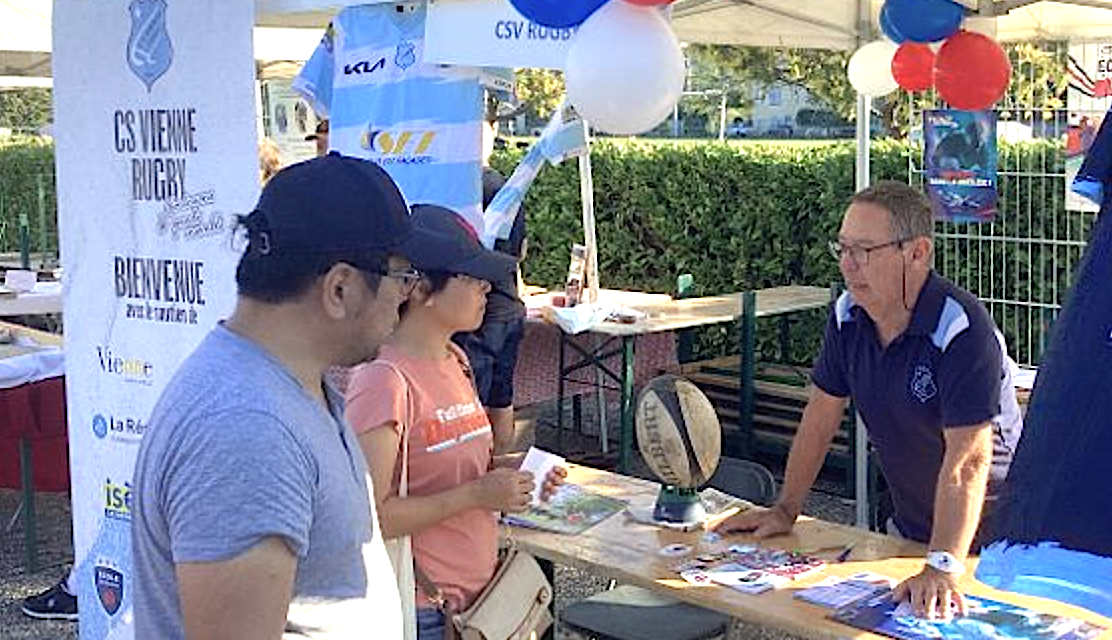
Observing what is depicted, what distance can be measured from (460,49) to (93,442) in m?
1.56

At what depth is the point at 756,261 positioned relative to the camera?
9.30m

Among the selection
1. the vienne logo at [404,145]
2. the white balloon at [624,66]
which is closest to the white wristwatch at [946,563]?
the white balloon at [624,66]

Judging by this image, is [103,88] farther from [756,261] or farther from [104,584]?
[756,261]

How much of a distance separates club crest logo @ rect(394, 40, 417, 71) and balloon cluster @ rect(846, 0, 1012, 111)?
6.09 ft

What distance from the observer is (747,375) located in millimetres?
7449

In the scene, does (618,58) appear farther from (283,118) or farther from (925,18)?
(283,118)

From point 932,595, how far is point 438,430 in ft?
3.38

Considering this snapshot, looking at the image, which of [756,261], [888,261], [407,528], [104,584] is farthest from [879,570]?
[756,261]

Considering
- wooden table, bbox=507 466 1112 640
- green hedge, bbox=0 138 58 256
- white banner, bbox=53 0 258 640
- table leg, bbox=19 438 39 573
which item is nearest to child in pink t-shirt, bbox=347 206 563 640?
wooden table, bbox=507 466 1112 640

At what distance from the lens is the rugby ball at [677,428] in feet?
10.5

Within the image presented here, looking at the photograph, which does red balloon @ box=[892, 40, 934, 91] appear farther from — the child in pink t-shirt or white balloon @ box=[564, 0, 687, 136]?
the child in pink t-shirt

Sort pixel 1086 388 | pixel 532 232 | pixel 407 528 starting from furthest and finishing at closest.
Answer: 1. pixel 532 232
2. pixel 407 528
3. pixel 1086 388

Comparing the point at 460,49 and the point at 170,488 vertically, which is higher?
the point at 460,49

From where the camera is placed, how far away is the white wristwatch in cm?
287
